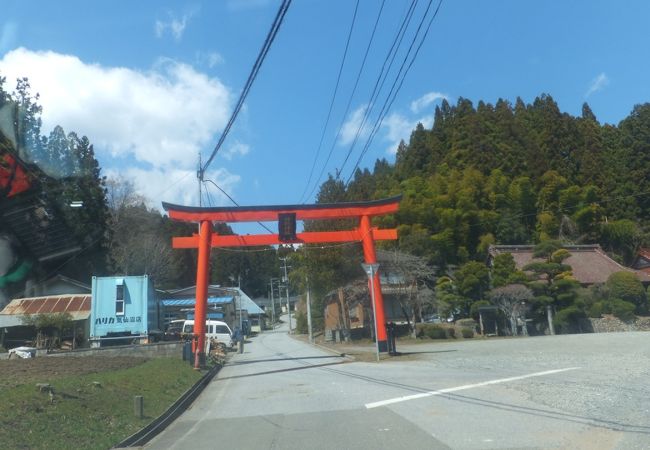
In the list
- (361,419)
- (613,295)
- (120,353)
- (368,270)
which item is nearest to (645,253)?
(613,295)

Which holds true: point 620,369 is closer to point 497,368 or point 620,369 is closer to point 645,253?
point 497,368

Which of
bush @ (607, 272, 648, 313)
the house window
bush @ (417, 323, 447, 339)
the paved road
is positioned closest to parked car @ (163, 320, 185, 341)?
the house window

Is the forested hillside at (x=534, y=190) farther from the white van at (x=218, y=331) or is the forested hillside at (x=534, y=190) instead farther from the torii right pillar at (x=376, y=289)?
the torii right pillar at (x=376, y=289)

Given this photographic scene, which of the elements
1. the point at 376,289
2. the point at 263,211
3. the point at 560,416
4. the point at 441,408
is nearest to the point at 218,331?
the point at 263,211

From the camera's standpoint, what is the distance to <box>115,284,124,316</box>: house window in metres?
28.6

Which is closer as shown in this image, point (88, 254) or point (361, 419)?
point (361, 419)

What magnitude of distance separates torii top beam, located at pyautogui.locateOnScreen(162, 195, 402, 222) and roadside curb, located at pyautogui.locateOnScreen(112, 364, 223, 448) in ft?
31.3

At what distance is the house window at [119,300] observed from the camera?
28.6 m

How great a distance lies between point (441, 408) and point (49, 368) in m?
11.3

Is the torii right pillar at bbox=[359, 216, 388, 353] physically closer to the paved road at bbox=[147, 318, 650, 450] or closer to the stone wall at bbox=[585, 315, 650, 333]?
the paved road at bbox=[147, 318, 650, 450]

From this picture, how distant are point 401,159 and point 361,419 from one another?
211 ft

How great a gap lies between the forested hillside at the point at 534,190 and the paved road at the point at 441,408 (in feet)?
93.4

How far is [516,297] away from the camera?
34.6m

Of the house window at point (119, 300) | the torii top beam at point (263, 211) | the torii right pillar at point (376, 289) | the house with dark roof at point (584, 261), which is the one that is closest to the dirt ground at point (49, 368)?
the torii top beam at point (263, 211)
